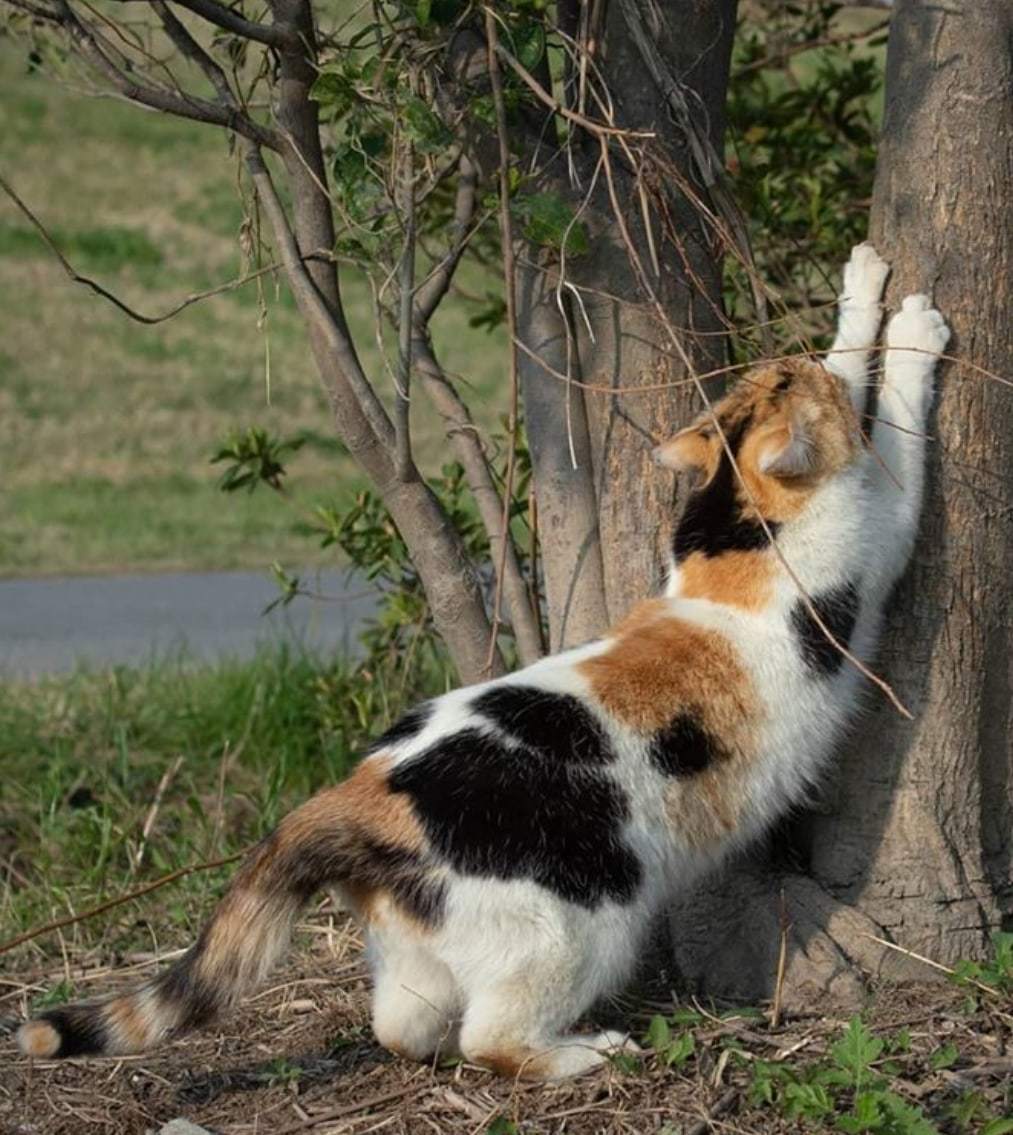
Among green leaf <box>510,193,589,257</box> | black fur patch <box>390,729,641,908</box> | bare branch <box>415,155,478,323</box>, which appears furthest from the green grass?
green leaf <box>510,193,589,257</box>

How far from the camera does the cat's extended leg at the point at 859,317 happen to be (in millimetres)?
3799

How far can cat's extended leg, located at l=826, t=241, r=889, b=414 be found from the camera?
3.80 meters

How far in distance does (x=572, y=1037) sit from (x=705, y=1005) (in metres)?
0.40

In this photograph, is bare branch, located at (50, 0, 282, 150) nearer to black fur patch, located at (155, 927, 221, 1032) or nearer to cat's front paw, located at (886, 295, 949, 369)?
cat's front paw, located at (886, 295, 949, 369)

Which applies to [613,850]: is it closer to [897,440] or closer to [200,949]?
[200,949]

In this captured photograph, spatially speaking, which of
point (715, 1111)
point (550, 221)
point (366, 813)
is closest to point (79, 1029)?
point (366, 813)

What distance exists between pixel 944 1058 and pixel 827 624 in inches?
33.5

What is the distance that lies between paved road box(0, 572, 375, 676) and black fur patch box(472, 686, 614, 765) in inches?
141

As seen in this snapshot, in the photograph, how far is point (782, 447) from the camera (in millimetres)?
3744

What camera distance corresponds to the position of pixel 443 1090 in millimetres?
3488

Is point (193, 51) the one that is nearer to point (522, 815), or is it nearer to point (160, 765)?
point (522, 815)

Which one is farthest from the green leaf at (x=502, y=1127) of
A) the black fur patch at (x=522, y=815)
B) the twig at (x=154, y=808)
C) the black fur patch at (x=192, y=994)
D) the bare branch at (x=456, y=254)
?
the twig at (x=154, y=808)

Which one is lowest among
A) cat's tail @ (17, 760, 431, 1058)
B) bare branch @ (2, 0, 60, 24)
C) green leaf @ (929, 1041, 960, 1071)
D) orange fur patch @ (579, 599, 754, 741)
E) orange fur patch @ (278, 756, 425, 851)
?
green leaf @ (929, 1041, 960, 1071)

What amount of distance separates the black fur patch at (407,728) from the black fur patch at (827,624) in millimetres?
744
